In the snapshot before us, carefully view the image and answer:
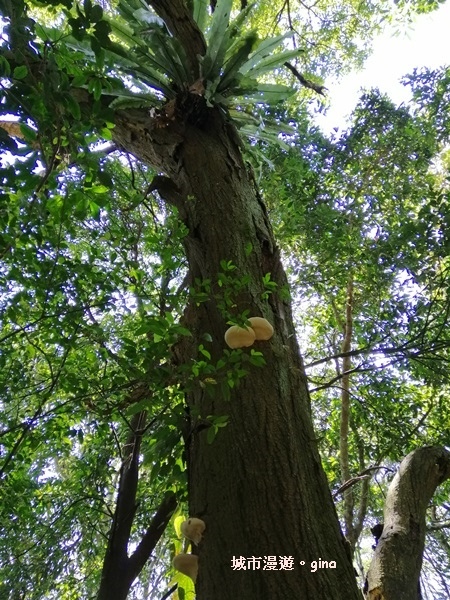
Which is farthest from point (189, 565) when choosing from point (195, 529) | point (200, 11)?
point (200, 11)

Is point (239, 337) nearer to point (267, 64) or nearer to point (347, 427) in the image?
point (267, 64)

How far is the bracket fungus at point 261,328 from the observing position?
1.42 m

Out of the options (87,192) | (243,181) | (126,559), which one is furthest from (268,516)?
(126,559)

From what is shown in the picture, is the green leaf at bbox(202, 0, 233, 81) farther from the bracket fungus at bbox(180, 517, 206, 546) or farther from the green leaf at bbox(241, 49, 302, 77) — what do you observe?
the bracket fungus at bbox(180, 517, 206, 546)

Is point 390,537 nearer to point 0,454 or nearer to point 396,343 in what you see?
point 396,343

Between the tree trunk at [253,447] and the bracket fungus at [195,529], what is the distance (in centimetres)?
2

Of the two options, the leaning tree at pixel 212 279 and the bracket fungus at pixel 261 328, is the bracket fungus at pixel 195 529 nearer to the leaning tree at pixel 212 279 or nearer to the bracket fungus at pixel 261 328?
the leaning tree at pixel 212 279

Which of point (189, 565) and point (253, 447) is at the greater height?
point (253, 447)

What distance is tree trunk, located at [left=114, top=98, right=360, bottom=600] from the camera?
102cm

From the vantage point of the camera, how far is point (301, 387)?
1453mm

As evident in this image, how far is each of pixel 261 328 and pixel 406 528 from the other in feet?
2.31

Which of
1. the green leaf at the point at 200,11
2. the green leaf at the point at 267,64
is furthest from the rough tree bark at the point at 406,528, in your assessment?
the green leaf at the point at 200,11

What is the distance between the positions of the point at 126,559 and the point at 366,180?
10.3 feet

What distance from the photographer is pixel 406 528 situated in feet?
4.63
